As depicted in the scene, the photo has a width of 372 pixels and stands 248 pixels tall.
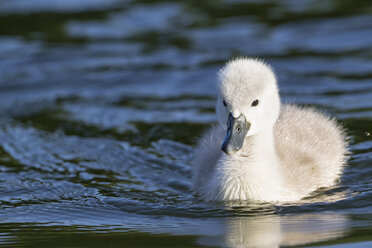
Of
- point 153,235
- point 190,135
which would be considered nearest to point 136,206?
point 153,235

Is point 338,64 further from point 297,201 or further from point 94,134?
point 297,201

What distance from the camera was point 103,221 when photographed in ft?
17.4

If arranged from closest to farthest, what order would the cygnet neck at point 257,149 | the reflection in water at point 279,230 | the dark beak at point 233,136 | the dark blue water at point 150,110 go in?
the reflection in water at point 279,230, the dark blue water at point 150,110, the dark beak at point 233,136, the cygnet neck at point 257,149

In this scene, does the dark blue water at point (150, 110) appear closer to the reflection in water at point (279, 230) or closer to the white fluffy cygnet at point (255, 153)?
the reflection in water at point (279, 230)

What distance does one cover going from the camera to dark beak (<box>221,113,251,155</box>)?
542 cm

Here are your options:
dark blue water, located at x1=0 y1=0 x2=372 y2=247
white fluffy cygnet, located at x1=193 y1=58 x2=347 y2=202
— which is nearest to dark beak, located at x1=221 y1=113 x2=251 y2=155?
white fluffy cygnet, located at x1=193 y1=58 x2=347 y2=202

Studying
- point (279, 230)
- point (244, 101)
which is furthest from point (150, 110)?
point (279, 230)

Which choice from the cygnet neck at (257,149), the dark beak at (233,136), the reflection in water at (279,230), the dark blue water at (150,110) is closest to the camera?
the reflection in water at (279,230)

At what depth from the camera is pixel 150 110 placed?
27.7 ft

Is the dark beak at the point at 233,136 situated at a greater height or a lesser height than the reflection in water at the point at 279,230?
greater

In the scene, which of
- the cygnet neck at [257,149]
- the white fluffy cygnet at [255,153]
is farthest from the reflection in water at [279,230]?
the cygnet neck at [257,149]

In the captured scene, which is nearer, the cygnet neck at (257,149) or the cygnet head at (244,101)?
the cygnet head at (244,101)

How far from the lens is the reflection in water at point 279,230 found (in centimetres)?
465

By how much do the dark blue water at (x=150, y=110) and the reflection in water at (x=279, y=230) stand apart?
1 centimetres
